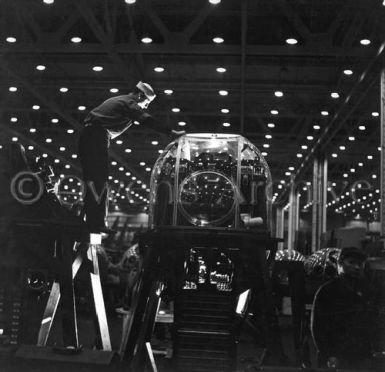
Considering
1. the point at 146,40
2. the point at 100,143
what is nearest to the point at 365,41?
the point at 146,40

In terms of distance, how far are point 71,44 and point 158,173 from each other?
7.51m

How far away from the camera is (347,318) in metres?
5.67

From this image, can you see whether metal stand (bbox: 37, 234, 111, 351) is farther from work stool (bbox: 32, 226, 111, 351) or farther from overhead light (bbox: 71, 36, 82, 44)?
overhead light (bbox: 71, 36, 82, 44)

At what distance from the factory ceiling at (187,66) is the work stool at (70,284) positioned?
97cm

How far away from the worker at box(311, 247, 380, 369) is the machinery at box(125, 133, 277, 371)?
1.84ft

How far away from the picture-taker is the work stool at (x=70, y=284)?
5539 mm

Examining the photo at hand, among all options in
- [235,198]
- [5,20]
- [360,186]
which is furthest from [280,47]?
[235,198]

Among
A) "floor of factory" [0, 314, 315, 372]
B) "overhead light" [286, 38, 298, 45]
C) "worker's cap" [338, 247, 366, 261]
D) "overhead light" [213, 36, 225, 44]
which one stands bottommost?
"floor of factory" [0, 314, 315, 372]

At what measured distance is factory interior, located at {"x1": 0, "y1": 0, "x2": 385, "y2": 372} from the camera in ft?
18.0

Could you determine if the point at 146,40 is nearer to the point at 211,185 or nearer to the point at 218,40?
the point at 218,40

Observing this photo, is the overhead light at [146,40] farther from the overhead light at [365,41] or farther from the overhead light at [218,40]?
the overhead light at [365,41]
